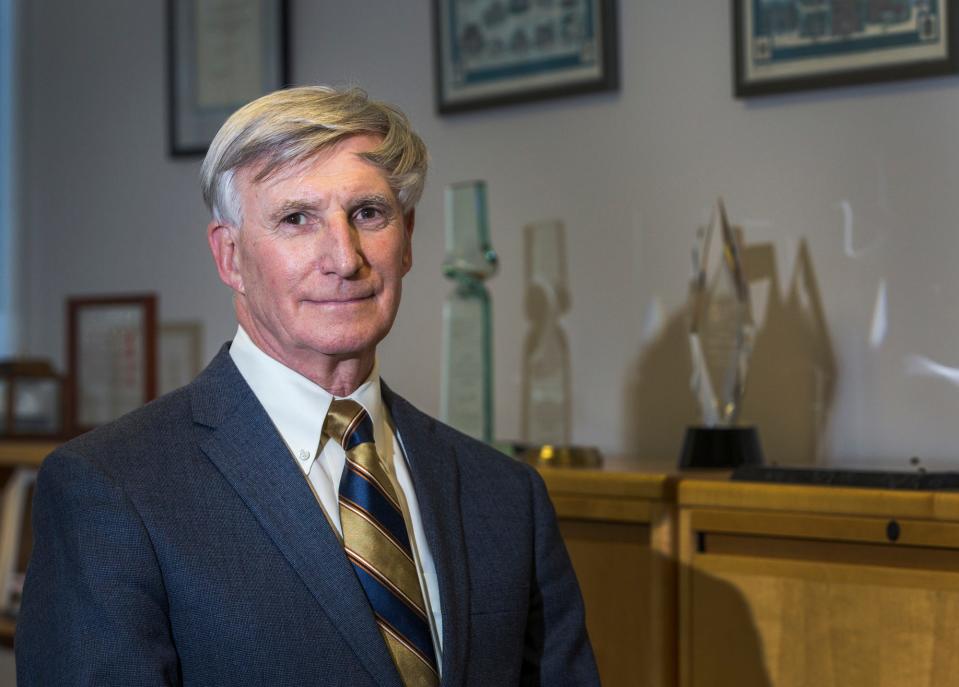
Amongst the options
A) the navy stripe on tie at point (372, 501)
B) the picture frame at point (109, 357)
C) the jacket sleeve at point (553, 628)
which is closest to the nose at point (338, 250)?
the navy stripe on tie at point (372, 501)

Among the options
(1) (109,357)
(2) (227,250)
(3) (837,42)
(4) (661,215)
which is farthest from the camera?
(1) (109,357)

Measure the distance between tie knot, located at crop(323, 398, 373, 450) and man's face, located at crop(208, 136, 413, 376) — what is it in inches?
2.5

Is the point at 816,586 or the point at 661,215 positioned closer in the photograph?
the point at 816,586

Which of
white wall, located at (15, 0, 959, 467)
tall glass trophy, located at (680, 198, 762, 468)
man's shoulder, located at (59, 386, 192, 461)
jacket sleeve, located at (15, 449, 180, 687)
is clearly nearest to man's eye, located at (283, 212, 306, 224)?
man's shoulder, located at (59, 386, 192, 461)

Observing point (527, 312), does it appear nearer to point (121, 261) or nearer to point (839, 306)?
point (839, 306)

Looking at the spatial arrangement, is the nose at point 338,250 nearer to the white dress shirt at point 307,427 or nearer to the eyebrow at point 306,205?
the eyebrow at point 306,205

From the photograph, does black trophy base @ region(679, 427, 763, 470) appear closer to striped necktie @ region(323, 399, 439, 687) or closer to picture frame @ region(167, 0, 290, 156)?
striped necktie @ region(323, 399, 439, 687)

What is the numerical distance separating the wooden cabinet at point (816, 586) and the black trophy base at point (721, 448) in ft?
0.57

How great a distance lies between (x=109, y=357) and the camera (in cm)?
313

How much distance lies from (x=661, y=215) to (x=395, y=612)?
1.31 metres

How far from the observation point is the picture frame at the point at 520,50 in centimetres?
262

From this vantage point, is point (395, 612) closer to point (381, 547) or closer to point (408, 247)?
point (381, 547)

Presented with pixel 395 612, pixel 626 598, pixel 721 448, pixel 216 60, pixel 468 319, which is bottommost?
pixel 626 598

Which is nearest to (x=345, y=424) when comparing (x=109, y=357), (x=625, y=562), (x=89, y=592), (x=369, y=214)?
(x=369, y=214)
